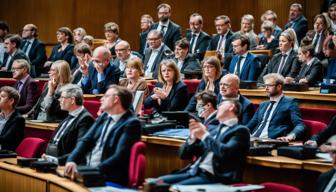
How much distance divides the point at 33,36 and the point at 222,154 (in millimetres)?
5971

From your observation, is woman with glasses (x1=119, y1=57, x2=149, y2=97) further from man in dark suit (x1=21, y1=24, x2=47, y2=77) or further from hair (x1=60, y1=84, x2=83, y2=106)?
man in dark suit (x1=21, y1=24, x2=47, y2=77)

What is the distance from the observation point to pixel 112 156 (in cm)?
511

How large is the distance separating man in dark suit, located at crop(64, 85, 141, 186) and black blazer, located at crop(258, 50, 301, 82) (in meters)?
3.39

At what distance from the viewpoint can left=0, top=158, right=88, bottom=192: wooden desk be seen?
→ 4.87 metres

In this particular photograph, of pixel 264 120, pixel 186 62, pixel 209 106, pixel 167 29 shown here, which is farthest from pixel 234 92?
pixel 167 29

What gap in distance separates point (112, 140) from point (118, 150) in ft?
0.47

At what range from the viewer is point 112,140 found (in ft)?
17.1

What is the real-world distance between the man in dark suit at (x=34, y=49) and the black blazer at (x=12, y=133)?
11.5 feet

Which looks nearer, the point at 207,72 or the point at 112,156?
the point at 112,156

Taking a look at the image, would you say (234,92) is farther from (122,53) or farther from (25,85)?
(122,53)

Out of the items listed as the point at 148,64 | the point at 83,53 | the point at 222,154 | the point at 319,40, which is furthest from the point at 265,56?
the point at 222,154

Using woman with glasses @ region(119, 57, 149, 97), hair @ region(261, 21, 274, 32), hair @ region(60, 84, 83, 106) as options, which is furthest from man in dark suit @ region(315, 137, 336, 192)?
hair @ region(261, 21, 274, 32)

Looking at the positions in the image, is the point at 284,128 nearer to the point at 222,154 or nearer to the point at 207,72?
the point at 207,72

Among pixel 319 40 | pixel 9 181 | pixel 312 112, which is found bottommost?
pixel 9 181
